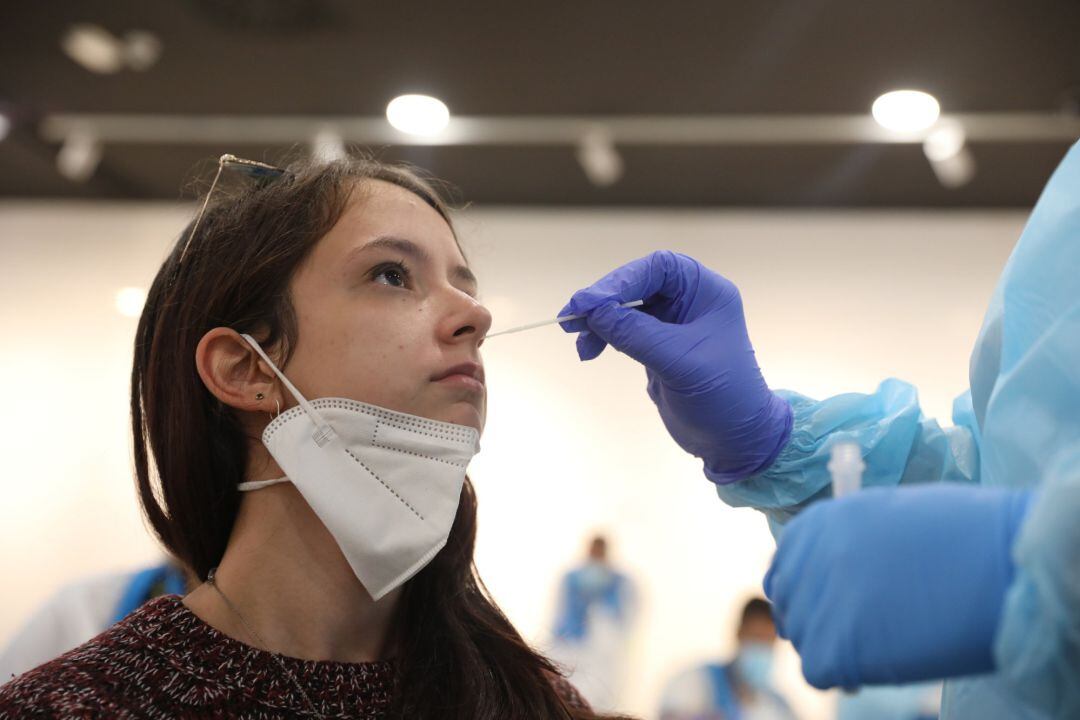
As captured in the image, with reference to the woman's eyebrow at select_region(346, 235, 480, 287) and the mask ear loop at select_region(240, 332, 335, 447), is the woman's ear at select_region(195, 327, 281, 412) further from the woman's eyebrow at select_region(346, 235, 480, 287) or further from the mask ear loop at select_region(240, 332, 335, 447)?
the woman's eyebrow at select_region(346, 235, 480, 287)

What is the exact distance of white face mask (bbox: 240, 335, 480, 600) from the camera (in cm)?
110

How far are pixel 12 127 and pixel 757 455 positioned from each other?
196 inches

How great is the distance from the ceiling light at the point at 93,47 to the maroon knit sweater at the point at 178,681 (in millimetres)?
3602

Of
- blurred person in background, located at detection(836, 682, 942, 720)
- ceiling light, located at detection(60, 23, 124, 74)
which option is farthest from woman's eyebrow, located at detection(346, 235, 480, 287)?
ceiling light, located at detection(60, 23, 124, 74)

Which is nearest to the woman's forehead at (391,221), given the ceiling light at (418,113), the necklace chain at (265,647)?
the necklace chain at (265,647)

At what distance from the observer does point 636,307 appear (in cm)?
141

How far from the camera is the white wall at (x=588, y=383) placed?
508 cm

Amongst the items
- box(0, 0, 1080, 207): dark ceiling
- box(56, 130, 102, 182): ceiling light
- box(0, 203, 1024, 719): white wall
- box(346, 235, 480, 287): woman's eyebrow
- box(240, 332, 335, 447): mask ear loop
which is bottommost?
box(240, 332, 335, 447): mask ear loop

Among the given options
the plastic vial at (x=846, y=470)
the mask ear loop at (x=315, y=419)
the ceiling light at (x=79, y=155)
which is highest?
the ceiling light at (x=79, y=155)

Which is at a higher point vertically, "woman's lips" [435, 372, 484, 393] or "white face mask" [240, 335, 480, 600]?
"woman's lips" [435, 372, 484, 393]

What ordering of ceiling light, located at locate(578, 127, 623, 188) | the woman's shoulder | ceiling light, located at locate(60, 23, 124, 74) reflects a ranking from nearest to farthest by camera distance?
the woman's shoulder < ceiling light, located at locate(60, 23, 124, 74) < ceiling light, located at locate(578, 127, 623, 188)

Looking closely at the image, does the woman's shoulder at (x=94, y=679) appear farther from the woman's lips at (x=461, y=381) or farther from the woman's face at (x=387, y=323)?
the woman's lips at (x=461, y=381)

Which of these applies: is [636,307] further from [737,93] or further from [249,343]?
[737,93]

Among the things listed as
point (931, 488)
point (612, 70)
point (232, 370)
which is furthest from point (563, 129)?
point (931, 488)
